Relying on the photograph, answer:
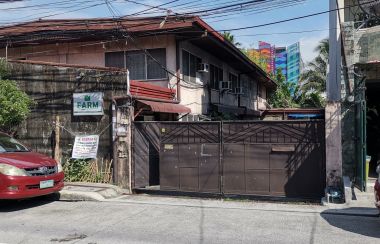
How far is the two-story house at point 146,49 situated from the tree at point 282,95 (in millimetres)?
21987

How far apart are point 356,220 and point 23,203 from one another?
7534mm

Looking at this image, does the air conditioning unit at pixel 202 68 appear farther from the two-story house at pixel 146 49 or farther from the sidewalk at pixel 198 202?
the sidewalk at pixel 198 202

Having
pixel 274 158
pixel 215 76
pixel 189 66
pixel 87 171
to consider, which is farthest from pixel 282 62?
pixel 274 158

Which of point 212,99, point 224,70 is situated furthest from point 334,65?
point 224,70

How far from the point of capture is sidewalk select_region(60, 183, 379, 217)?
969 cm

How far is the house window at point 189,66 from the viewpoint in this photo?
54.6 ft

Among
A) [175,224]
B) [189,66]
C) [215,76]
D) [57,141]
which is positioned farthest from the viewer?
[215,76]

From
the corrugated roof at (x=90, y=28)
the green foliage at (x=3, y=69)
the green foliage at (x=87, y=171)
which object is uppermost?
the corrugated roof at (x=90, y=28)

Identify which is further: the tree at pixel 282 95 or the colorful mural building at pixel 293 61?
the colorful mural building at pixel 293 61

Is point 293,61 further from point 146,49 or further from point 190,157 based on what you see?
point 190,157

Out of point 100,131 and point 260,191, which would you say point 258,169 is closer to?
point 260,191

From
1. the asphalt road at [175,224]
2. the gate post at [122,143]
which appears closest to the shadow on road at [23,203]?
the asphalt road at [175,224]

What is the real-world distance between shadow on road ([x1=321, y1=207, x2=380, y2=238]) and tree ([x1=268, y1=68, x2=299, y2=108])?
1223 inches

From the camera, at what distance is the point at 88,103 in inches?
512
